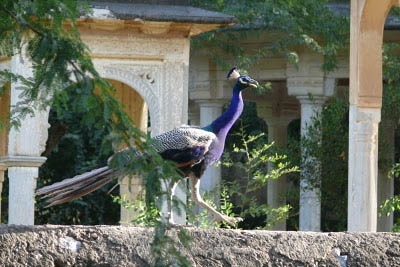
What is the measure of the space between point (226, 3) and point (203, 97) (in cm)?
172

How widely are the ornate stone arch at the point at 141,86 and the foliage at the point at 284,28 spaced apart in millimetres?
2827

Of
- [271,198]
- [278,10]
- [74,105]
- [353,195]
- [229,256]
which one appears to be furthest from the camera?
[271,198]

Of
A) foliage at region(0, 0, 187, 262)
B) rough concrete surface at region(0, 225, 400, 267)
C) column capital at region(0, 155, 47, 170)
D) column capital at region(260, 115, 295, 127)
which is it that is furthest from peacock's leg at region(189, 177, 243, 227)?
column capital at region(260, 115, 295, 127)

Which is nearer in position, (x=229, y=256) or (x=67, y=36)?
(x=67, y=36)

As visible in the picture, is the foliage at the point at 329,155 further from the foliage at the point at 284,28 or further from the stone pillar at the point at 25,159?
the stone pillar at the point at 25,159

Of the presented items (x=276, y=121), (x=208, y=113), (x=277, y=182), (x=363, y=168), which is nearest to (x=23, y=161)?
(x=363, y=168)

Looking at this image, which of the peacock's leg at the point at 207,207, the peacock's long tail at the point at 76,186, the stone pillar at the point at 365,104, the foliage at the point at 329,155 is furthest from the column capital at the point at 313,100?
the peacock's long tail at the point at 76,186

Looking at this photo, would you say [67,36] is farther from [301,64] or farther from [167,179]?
[301,64]

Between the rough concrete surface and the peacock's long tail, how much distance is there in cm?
158

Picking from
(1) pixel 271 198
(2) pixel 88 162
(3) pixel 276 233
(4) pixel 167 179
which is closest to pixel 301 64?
(1) pixel 271 198

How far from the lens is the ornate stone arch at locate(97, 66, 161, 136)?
40.2 feet

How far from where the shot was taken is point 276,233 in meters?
4.40

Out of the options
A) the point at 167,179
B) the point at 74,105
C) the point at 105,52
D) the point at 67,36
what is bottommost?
the point at 167,179

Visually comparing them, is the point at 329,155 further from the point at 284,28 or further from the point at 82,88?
the point at 82,88
